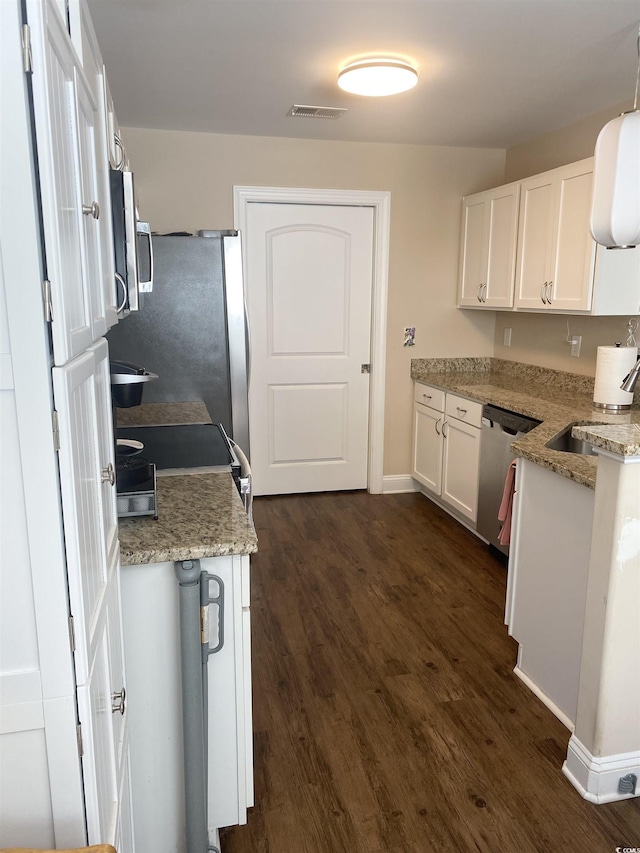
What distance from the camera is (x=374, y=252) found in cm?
441

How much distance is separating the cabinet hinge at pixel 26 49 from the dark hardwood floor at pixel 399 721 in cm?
184

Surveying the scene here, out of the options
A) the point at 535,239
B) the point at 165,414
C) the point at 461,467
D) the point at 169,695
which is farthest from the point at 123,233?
the point at 461,467

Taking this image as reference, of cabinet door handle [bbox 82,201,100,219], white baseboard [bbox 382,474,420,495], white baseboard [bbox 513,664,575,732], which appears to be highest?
cabinet door handle [bbox 82,201,100,219]

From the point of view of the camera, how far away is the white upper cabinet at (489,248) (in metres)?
3.84

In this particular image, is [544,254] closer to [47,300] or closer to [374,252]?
[374,252]

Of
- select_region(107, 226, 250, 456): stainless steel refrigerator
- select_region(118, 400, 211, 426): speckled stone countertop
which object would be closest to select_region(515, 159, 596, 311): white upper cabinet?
select_region(107, 226, 250, 456): stainless steel refrigerator

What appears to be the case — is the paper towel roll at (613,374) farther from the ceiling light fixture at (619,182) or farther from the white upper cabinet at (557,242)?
the ceiling light fixture at (619,182)

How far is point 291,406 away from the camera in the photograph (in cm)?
449

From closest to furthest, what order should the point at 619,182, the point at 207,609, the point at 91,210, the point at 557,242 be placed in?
1. the point at 91,210
2. the point at 207,609
3. the point at 619,182
4. the point at 557,242

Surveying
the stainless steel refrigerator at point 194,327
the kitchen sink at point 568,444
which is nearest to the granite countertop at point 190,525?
the stainless steel refrigerator at point 194,327

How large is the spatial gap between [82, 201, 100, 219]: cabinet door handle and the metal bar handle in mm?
809

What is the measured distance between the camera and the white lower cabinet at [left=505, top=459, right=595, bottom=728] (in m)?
2.05

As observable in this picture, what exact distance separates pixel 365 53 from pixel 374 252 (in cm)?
187

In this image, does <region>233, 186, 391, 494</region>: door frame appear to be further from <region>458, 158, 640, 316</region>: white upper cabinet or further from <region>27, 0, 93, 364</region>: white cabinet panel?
<region>27, 0, 93, 364</region>: white cabinet panel
